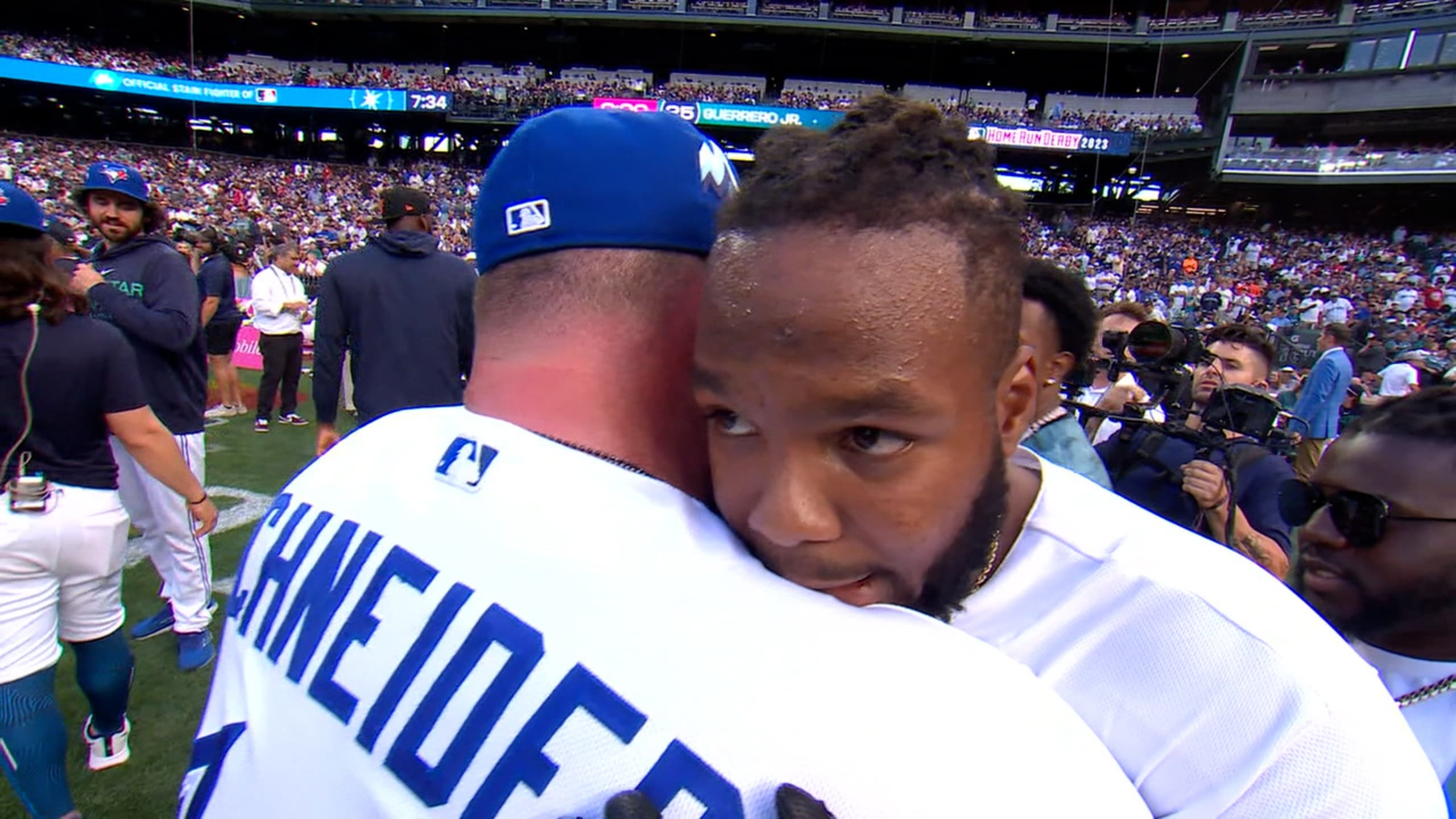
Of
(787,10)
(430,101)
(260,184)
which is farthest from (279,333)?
(787,10)

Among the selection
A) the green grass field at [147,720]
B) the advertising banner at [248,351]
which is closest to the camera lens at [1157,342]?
the green grass field at [147,720]

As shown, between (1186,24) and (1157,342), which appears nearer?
(1157,342)

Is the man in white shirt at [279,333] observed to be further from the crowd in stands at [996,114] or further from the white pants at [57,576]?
the crowd in stands at [996,114]

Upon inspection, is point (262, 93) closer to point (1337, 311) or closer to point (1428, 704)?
point (1337, 311)

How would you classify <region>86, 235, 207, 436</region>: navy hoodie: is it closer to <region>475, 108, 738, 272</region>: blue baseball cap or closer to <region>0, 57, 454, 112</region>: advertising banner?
<region>475, 108, 738, 272</region>: blue baseball cap

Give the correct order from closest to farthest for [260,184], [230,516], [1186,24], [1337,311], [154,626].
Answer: [154,626] < [230,516] < [1337,311] < [1186,24] < [260,184]

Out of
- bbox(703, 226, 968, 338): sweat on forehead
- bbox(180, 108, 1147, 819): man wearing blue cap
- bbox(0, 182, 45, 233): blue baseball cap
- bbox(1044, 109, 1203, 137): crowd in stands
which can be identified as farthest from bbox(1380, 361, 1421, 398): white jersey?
bbox(1044, 109, 1203, 137): crowd in stands

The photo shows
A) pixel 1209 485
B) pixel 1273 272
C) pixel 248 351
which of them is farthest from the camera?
pixel 1273 272
